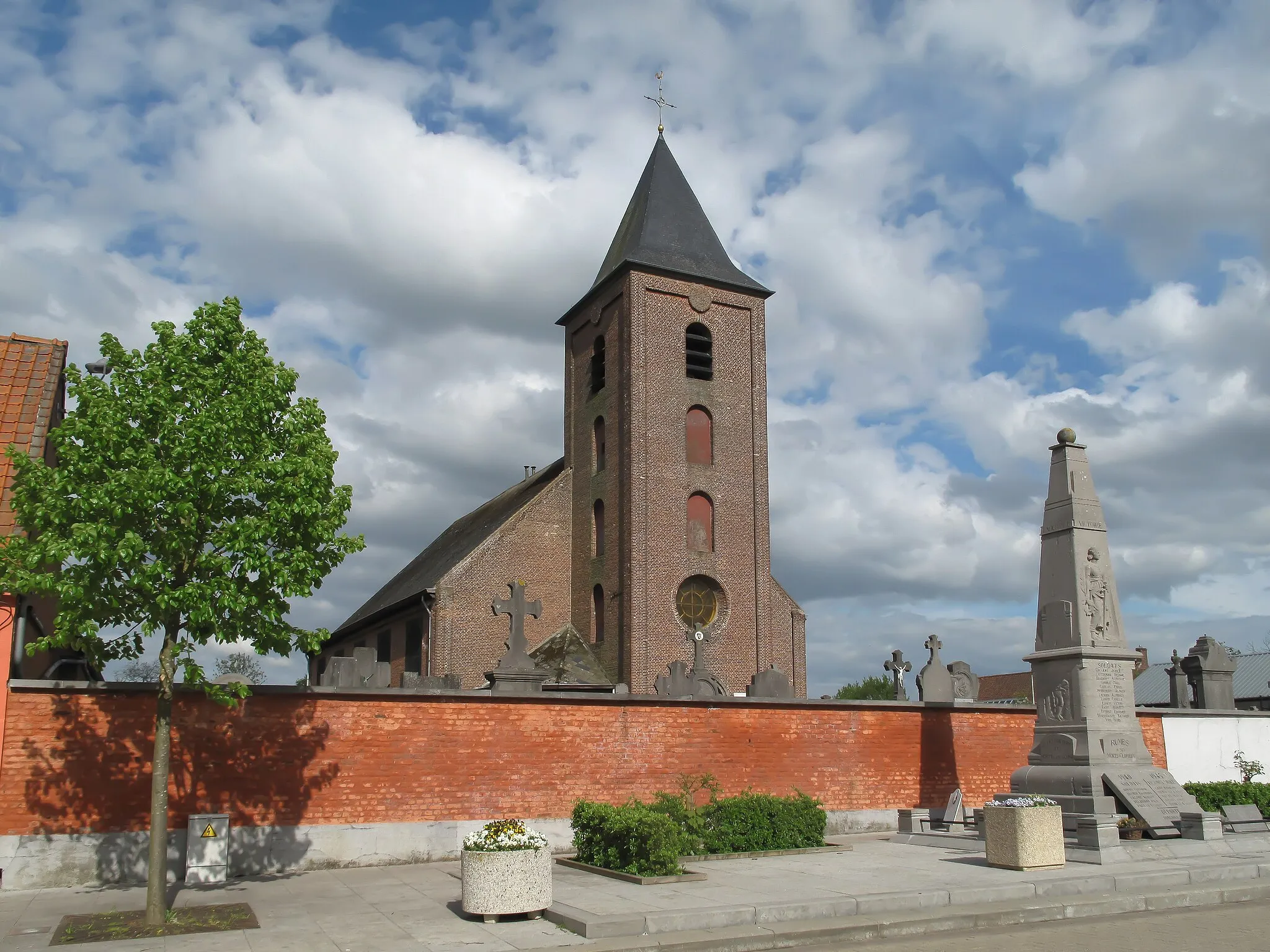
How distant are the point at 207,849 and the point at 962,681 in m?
14.0

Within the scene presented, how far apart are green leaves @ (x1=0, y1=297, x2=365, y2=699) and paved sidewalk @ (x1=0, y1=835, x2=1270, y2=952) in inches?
105

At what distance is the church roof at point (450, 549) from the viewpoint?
3181 centimetres

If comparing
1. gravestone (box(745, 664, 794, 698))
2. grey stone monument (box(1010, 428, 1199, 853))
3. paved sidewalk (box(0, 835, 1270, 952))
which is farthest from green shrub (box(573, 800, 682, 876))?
grey stone monument (box(1010, 428, 1199, 853))

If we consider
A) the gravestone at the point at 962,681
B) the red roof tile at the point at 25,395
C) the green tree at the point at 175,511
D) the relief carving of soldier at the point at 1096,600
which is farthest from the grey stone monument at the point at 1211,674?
the red roof tile at the point at 25,395

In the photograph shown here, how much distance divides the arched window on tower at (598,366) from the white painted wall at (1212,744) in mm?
17802

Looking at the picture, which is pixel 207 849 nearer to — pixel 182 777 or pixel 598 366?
pixel 182 777

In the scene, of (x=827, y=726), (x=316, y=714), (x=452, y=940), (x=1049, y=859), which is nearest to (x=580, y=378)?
(x=827, y=726)

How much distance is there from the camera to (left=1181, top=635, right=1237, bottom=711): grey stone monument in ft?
70.5

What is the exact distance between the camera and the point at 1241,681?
179ft

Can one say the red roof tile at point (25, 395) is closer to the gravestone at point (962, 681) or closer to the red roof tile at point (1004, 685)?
the gravestone at point (962, 681)

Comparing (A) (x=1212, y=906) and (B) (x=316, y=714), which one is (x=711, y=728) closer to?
(B) (x=316, y=714)

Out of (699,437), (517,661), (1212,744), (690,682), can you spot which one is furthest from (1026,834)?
(699,437)

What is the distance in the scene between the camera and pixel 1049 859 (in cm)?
1239

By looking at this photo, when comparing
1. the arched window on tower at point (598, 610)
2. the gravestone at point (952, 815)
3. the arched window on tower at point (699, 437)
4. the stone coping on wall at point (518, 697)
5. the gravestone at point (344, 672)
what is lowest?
the gravestone at point (952, 815)
